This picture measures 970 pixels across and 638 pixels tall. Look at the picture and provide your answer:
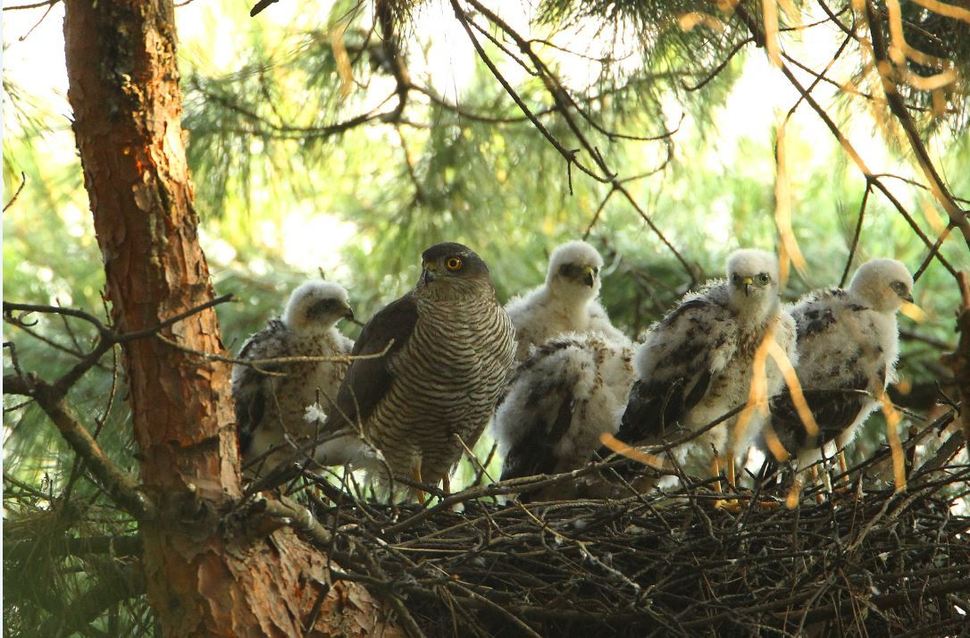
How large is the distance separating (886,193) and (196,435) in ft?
6.13

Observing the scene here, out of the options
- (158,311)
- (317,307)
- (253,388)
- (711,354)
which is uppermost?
(317,307)

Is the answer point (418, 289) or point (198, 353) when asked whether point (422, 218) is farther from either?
point (198, 353)

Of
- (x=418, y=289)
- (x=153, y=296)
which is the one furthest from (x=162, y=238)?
(x=418, y=289)

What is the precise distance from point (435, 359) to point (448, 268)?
0.36 meters

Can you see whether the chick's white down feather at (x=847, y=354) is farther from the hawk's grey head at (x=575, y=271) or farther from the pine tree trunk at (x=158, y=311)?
the pine tree trunk at (x=158, y=311)

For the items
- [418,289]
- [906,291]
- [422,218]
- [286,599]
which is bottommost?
[286,599]

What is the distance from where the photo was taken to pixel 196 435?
2.75 m

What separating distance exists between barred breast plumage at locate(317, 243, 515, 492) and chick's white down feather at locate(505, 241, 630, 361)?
0.49 m

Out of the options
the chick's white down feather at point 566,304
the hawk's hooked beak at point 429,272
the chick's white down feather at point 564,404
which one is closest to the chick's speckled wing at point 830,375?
the chick's white down feather at point 564,404

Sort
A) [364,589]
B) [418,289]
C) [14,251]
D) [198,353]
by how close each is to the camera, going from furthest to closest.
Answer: [14,251]
[418,289]
[364,589]
[198,353]

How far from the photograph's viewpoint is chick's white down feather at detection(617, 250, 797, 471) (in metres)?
4.39

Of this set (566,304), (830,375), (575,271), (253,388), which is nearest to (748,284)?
(830,375)

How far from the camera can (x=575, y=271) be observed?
5.23 meters

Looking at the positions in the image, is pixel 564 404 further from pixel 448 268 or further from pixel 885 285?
pixel 885 285
